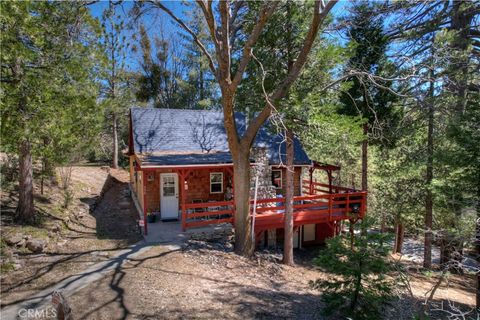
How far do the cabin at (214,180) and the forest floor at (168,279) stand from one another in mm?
1548

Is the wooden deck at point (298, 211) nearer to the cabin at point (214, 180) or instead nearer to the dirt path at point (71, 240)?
the cabin at point (214, 180)

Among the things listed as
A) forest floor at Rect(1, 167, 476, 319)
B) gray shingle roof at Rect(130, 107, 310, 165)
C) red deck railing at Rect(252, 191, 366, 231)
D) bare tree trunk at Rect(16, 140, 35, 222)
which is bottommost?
forest floor at Rect(1, 167, 476, 319)

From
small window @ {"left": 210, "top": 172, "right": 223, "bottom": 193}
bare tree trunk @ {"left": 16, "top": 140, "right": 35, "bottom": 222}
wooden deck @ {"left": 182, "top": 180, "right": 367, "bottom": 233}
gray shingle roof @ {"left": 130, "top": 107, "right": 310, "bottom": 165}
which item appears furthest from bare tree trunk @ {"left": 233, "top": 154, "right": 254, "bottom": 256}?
bare tree trunk @ {"left": 16, "top": 140, "right": 35, "bottom": 222}

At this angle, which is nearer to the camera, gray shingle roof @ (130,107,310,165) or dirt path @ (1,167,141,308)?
dirt path @ (1,167,141,308)

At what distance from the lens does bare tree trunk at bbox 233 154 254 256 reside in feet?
30.4

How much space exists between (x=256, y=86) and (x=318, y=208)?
6.34m

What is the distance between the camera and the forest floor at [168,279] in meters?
5.94

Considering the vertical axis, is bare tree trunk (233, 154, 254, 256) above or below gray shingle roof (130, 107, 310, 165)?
below

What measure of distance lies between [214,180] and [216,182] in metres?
0.13

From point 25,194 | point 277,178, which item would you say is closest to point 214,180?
point 277,178

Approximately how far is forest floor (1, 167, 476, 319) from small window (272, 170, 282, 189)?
3496mm

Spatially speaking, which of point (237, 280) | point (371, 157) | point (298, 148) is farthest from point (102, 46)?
point (371, 157)

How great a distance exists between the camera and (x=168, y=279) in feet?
23.5

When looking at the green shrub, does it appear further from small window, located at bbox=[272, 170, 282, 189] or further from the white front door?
small window, located at bbox=[272, 170, 282, 189]
